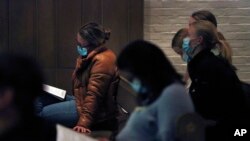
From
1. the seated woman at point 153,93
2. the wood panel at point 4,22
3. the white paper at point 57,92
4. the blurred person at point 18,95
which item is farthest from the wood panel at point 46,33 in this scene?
the blurred person at point 18,95

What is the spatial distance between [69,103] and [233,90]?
7.56ft

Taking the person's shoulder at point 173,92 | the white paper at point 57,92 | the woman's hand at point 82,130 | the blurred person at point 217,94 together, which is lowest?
the woman's hand at point 82,130

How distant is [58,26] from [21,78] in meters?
5.32

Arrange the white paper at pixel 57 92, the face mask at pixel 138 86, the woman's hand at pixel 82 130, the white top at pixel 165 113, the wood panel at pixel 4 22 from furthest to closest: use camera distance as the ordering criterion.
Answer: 1. the wood panel at pixel 4 22
2. the white paper at pixel 57 92
3. the woman's hand at pixel 82 130
4. the face mask at pixel 138 86
5. the white top at pixel 165 113

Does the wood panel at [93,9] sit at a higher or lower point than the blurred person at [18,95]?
higher

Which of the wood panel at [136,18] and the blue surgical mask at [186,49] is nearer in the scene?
the blue surgical mask at [186,49]

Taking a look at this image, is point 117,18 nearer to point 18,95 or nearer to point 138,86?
point 138,86

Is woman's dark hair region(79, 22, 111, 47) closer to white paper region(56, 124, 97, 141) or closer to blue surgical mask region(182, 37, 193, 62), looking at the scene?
blue surgical mask region(182, 37, 193, 62)

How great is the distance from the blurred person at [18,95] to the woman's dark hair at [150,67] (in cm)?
78

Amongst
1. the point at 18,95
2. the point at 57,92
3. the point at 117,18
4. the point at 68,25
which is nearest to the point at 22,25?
the point at 68,25

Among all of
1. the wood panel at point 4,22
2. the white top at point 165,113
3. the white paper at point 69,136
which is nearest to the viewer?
the white top at point 165,113

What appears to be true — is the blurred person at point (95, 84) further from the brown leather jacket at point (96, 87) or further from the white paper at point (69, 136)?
the white paper at point (69, 136)

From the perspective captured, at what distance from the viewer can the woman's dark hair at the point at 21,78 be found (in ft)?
10.5

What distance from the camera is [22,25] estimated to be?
8523mm
